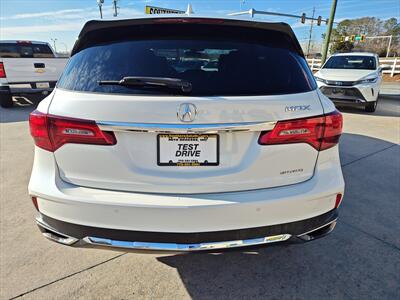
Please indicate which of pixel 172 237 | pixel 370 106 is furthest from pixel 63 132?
pixel 370 106

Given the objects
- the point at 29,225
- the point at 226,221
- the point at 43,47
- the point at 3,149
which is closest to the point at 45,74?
the point at 43,47

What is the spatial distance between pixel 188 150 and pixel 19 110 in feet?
31.5

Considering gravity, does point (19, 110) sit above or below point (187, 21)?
below

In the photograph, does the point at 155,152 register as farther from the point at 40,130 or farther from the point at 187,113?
the point at 40,130

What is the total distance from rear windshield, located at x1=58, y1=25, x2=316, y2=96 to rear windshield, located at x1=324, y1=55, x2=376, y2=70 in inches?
365

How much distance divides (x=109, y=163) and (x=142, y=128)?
28 centimetres

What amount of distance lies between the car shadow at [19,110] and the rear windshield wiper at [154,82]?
7.37 m

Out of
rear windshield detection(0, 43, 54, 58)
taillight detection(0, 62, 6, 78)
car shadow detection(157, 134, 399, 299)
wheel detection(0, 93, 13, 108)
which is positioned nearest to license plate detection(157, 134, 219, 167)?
car shadow detection(157, 134, 399, 299)

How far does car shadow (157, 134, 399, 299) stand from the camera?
2.10 meters

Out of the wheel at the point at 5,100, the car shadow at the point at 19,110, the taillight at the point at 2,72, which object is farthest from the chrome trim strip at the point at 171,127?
the wheel at the point at 5,100

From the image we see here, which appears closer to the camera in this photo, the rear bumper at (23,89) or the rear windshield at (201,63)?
the rear windshield at (201,63)

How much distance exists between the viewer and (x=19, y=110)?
A: 9.29 meters

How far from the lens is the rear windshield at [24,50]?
32.0 feet

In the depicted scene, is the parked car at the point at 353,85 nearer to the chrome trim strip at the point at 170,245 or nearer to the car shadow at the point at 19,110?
the chrome trim strip at the point at 170,245
